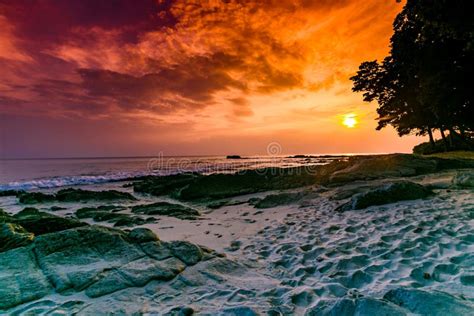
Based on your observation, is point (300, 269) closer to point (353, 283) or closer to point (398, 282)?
point (353, 283)

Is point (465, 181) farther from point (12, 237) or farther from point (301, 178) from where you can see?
point (12, 237)

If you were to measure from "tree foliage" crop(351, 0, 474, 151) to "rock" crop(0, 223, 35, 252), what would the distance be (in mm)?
16725

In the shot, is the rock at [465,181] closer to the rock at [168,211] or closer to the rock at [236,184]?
the rock at [236,184]

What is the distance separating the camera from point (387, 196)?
26.2ft

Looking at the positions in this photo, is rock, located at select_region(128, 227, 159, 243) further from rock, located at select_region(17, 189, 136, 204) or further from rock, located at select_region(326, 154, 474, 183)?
rock, located at select_region(326, 154, 474, 183)

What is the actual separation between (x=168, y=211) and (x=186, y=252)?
222 inches

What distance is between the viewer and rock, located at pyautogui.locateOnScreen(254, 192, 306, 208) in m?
10.3

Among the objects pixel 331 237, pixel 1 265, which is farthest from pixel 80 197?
pixel 331 237

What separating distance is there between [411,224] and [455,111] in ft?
80.3

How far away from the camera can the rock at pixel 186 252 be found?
457 centimetres

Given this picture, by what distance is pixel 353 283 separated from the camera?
3730 millimetres

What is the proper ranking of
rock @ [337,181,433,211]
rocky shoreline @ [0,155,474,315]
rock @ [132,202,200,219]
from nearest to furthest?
rocky shoreline @ [0,155,474,315] → rock @ [337,181,433,211] → rock @ [132,202,200,219]

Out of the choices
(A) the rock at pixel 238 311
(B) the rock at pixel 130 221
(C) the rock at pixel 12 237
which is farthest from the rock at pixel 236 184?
(A) the rock at pixel 238 311

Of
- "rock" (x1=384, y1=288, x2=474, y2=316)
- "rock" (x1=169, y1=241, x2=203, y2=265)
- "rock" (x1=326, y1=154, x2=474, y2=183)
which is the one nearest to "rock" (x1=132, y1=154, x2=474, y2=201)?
"rock" (x1=326, y1=154, x2=474, y2=183)
